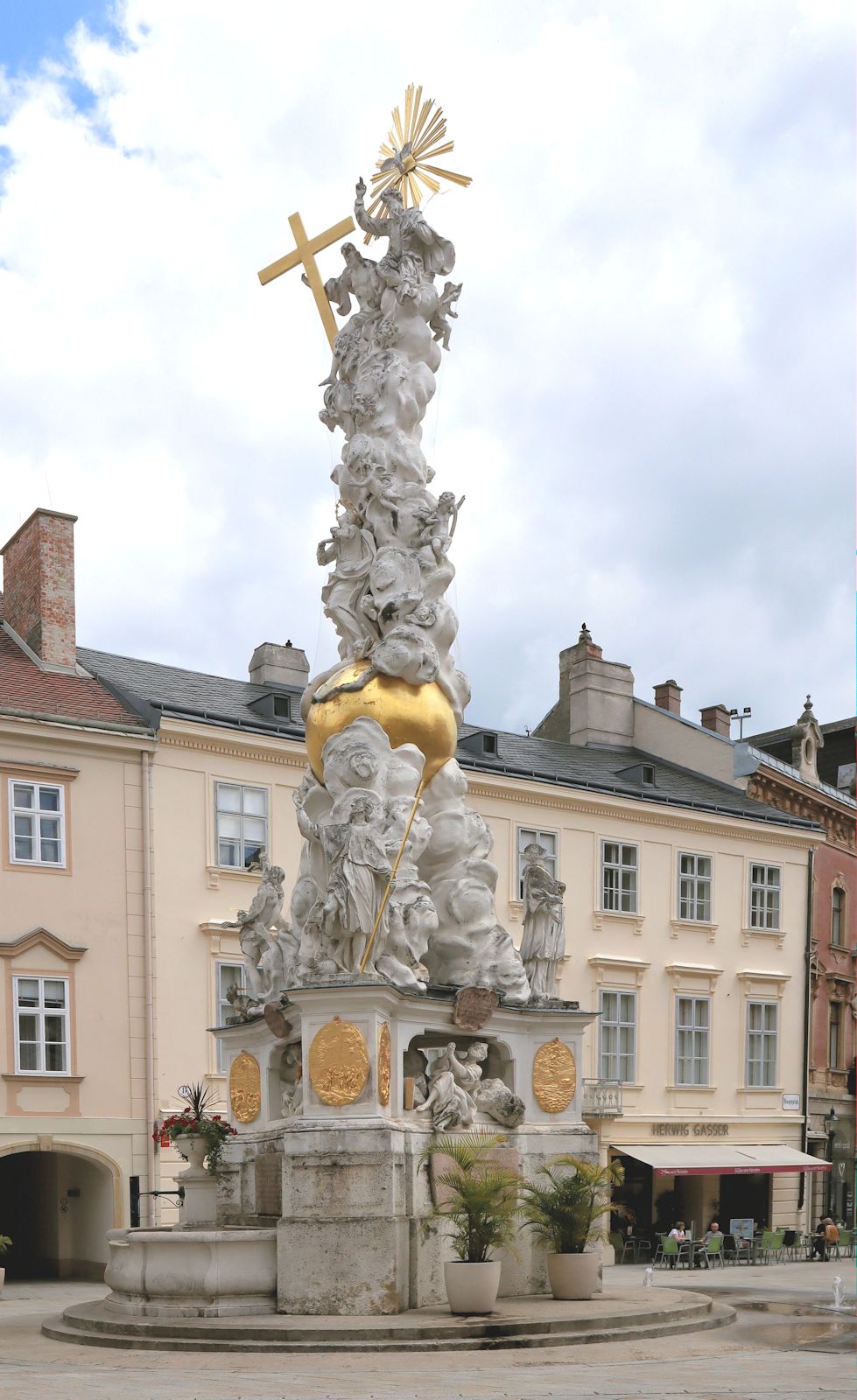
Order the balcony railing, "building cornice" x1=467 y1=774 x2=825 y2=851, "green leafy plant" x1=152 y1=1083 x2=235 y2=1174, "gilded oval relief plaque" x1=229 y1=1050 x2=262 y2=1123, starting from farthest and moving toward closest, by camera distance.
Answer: "building cornice" x1=467 y1=774 x2=825 y2=851 → the balcony railing → "gilded oval relief plaque" x1=229 y1=1050 x2=262 y2=1123 → "green leafy plant" x1=152 y1=1083 x2=235 y2=1174

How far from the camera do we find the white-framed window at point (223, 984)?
1179 inches

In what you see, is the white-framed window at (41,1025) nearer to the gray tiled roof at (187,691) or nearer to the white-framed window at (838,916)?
the gray tiled roof at (187,691)

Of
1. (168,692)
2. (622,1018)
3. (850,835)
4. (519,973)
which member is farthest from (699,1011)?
(519,973)

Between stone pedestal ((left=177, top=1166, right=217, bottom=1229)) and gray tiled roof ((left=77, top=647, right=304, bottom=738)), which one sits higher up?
gray tiled roof ((left=77, top=647, right=304, bottom=738))

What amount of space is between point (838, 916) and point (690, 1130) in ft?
25.5

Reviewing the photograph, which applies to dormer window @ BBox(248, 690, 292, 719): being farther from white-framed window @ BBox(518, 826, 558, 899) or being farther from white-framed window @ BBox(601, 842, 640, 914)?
white-framed window @ BBox(601, 842, 640, 914)

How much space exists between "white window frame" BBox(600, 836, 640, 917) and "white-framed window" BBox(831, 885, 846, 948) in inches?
268

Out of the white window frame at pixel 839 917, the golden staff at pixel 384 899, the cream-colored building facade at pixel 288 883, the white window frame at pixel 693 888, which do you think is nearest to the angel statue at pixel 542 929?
the golden staff at pixel 384 899

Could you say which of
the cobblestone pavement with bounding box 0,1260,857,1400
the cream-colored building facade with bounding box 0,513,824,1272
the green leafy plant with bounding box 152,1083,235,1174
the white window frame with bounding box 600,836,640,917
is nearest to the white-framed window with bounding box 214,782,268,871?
the cream-colored building facade with bounding box 0,513,824,1272

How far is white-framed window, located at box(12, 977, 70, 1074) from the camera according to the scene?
28.0 m

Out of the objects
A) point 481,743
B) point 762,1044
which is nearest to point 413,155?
point 481,743

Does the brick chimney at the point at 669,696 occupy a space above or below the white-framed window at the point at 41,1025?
above

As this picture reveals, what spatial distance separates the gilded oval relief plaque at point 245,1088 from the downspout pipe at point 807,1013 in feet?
73.8

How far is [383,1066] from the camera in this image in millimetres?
16766
